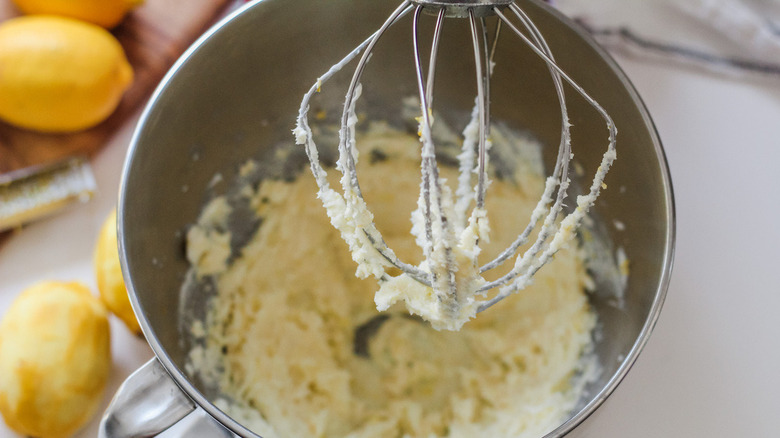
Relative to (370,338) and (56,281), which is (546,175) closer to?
(370,338)

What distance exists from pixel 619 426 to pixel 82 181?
1.99ft

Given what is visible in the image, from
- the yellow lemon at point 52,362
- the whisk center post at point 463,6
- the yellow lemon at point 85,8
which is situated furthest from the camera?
Result: the yellow lemon at point 85,8

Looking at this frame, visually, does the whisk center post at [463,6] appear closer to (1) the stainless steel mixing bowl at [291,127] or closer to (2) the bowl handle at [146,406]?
(1) the stainless steel mixing bowl at [291,127]

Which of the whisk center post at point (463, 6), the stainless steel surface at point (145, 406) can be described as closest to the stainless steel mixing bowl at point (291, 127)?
the stainless steel surface at point (145, 406)

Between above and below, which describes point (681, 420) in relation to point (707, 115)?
below

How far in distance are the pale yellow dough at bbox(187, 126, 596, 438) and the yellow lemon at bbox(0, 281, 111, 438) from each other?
0.10 metres

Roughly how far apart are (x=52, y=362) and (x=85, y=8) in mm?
365

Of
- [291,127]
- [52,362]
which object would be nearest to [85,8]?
[291,127]

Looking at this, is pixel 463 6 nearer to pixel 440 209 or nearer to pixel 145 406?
pixel 440 209

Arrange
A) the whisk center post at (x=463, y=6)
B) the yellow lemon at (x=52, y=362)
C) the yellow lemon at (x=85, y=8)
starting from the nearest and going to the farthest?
the whisk center post at (x=463, y=6)
the yellow lemon at (x=52, y=362)
the yellow lemon at (x=85, y=8)

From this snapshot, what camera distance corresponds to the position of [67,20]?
25.5 inches

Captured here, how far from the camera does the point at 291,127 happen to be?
0.65m

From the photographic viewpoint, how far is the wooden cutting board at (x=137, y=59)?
2.24 ft

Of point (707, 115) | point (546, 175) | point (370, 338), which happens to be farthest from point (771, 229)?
point (370, 338)
